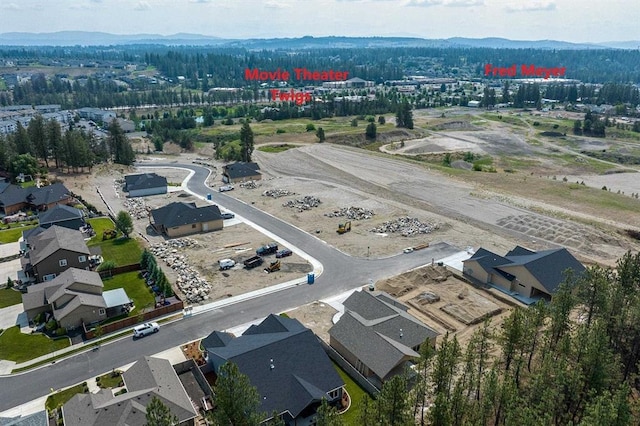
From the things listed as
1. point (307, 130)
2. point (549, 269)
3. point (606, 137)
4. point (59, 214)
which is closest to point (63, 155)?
point (59, 214)

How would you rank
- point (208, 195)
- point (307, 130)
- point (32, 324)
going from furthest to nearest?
1. point (307, 130)
2. point (208, 195)
3. point (32, 324)

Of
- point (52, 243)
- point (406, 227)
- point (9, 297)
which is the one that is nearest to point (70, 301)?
point (9, 297)

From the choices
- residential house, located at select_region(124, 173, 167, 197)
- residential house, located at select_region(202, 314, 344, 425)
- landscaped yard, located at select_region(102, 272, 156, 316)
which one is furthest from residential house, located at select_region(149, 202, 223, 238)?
residential house, located at select_region(202, 314, 344, 425)

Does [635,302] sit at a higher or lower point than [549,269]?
higher

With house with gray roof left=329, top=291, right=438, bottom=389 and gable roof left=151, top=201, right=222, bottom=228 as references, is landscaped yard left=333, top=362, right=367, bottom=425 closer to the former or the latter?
house with gray roof left=329, top=291, right=438, bottom=389

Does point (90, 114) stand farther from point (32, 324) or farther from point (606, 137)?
point (606, 137)

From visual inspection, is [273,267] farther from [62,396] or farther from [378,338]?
[62,396]

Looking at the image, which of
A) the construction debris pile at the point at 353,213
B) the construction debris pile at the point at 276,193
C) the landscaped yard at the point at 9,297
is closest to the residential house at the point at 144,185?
the construction debris pile at the point at 276,193
